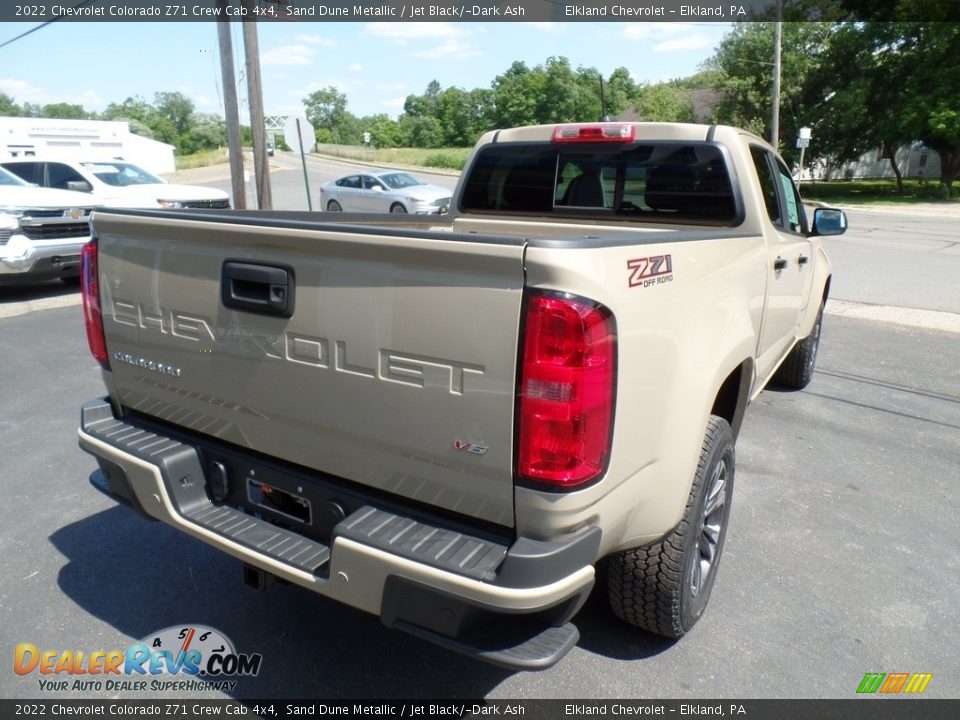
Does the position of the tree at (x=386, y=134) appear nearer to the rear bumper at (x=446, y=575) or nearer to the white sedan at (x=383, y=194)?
the white sedan at (x=383, y=194)

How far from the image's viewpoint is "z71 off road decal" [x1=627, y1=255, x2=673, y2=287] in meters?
2.01

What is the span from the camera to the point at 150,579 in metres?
3.23

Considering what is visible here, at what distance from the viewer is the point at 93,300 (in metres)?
2.85

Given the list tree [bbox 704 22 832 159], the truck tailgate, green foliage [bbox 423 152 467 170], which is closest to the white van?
the truck tailgate

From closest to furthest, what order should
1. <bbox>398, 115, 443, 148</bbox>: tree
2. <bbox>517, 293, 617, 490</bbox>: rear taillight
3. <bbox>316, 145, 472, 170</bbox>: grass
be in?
<bbox>517, 293, 617, 490</bbox>: rear taillight
<bbox>316, 145, 472, 170</bbox>: grass
<bbox>398, 115, 443, 148</bbox>: tree

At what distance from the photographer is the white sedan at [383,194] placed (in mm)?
21156

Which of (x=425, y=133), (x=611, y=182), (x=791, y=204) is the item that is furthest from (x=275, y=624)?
(x=425, y=133)

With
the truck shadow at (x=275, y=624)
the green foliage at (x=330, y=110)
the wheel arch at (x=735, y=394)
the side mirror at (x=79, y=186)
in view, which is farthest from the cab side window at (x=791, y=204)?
the green foliage at (x=330, y=110)

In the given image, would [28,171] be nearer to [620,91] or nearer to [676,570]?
[676,570]

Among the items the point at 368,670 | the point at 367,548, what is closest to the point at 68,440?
the point at 368,670

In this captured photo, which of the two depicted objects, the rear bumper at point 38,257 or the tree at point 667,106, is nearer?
the rear bumper at point 38,257

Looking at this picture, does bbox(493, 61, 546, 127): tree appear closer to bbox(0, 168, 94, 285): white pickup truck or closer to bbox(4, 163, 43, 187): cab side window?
bbox(4, 163, 43, 187): cab side window

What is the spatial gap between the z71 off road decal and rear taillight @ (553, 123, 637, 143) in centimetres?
181

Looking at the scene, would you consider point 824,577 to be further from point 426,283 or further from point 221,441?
point 221,441
